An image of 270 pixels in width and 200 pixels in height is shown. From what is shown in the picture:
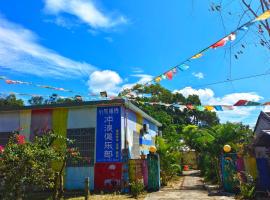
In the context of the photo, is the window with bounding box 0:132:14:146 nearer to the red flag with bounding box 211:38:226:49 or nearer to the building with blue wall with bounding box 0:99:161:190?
the building with blue wall with bounding box 0:99:161:190

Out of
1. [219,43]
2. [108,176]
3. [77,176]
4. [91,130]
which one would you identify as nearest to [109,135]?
[91,130]

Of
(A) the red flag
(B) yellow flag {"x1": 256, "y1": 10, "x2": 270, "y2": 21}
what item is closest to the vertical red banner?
(A) the red flag

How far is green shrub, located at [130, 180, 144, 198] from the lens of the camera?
1284cm

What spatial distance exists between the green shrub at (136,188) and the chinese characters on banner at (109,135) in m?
1.89

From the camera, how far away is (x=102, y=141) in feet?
A: 49.9

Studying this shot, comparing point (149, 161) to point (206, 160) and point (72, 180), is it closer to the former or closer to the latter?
point (72, 180)

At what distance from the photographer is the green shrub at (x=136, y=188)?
12.8 meters

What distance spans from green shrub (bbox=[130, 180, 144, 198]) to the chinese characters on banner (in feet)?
6.21

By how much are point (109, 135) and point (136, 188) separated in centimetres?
322

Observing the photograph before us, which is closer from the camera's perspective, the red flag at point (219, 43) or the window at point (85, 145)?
the red flag at point (219, 43)

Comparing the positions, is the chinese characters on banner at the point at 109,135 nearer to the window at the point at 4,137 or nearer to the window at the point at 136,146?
the window at the point at 136,146

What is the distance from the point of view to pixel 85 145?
1548cm

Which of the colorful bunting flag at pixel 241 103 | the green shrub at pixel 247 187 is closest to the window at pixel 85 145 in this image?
the green shrub at pixel 247 187

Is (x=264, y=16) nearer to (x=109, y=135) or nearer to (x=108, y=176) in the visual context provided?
(x=109, y=135)
